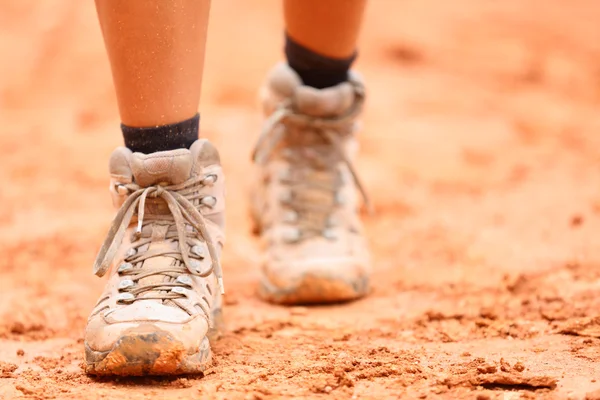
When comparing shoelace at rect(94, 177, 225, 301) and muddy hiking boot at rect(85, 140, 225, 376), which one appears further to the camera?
shoelace at rect(94, 177, 225, 301)

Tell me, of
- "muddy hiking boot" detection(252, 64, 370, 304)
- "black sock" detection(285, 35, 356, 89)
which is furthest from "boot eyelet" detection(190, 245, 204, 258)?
"black sock" detection(285, 35, 356, 89)

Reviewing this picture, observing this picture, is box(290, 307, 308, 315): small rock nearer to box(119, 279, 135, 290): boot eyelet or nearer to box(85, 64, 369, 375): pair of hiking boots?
box(85, 64, 369, 375): pair of hiking boots

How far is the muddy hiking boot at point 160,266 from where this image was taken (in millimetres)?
1104

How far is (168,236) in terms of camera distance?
1285 millimetres

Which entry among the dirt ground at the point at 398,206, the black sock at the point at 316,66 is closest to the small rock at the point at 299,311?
the dirt ground at the point at 398,206

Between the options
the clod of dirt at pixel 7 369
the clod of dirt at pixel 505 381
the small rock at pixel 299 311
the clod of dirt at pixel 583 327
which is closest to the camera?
the clod of dirt at pixel 505 381

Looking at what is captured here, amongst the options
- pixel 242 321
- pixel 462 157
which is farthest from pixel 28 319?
pixel 462 157

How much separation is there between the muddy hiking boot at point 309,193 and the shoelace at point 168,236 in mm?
331

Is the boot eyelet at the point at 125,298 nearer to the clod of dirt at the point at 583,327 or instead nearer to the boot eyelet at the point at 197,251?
the boot eyelet at the point at 197,251

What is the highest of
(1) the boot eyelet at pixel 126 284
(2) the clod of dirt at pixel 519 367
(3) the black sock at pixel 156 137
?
(3) the black sock at pixel 156 137

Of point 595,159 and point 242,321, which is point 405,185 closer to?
point 595,159

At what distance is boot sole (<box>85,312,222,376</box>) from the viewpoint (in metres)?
1.09

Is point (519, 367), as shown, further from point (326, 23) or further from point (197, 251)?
point (326, 23)

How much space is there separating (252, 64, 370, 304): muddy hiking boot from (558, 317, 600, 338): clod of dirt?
45 centimetres
